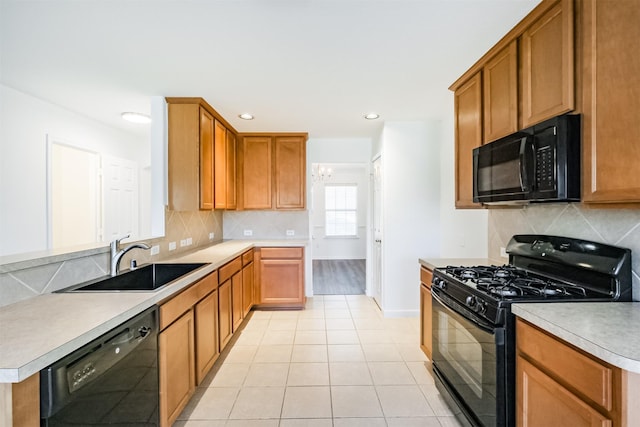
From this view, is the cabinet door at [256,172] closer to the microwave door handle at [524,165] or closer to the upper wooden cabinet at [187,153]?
the upper wooden cabinet at [187,153]

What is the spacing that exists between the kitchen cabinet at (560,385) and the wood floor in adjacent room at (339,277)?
354 cm

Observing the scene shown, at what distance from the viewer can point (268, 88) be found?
2.60 meters

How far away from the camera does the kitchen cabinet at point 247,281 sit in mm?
3410

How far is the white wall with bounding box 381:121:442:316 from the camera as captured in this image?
12.0ft

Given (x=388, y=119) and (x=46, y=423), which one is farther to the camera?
(x=388, y=119)

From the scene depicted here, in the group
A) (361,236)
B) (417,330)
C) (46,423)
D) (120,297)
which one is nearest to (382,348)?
(417,330)

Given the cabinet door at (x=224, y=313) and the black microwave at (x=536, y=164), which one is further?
the cabinet door at (x=224, y=313)

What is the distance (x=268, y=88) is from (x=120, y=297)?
1.93m

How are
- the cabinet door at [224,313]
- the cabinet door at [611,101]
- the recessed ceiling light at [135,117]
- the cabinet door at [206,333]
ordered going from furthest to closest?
the recessed ceiling light at [135,117] < the cabinet door at [224,313] < the cabinet door at [206,333] < the cabinet door at [611,101]

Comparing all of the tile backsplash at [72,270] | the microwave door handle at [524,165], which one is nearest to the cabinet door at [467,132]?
the microwave door handle at [524,165]

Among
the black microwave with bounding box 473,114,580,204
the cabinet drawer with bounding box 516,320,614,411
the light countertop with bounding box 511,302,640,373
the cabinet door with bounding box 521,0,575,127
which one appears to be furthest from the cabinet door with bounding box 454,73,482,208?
the cabinet drawer with bounding box 516,320,614,411

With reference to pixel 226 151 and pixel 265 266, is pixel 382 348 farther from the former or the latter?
pixel 226 151

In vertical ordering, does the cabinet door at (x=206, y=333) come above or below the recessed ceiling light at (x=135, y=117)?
below

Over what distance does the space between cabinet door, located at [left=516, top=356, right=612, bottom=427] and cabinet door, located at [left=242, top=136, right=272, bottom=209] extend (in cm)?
340
